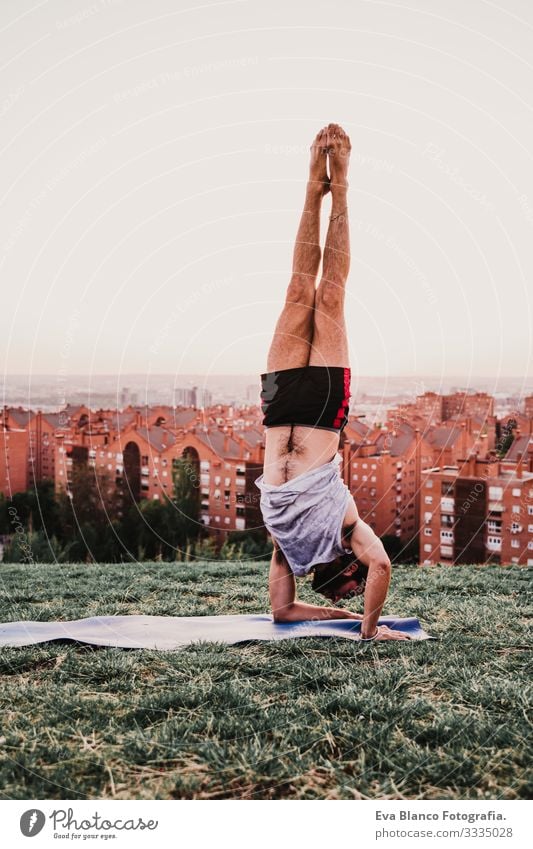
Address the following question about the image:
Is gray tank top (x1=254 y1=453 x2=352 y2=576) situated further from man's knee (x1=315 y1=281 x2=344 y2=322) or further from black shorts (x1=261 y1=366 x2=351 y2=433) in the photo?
man's knee (x1=315 y1=281 x2=344 y2=322)

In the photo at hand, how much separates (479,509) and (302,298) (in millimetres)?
8732

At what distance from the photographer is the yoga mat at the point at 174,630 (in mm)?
4500

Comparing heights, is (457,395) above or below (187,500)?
above

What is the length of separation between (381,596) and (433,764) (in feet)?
5.56

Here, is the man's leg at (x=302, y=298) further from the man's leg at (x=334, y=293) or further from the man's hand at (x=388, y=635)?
the man's hand at (x=388, y=635)

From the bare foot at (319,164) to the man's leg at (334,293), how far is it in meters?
0.12

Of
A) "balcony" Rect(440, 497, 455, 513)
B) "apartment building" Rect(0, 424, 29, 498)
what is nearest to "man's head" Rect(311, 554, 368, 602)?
"balcony" Rect(440, 497, 455, 513)

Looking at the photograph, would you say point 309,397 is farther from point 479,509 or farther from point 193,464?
point 193,464

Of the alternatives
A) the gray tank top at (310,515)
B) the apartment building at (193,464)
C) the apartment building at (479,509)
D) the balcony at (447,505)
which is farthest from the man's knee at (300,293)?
the balcony at (447,505)

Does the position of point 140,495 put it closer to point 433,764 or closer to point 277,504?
point 277,504

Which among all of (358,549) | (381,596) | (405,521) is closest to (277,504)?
(358,549)

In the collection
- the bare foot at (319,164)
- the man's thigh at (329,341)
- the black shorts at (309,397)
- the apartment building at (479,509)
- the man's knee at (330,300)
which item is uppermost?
the bare foot at (319,164)

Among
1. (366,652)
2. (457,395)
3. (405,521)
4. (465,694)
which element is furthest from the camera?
(405,521)
